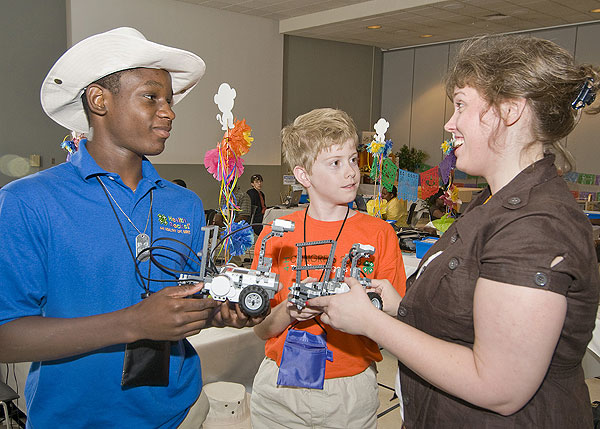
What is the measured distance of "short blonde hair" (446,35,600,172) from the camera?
0.88 m

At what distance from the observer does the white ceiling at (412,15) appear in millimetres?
7484

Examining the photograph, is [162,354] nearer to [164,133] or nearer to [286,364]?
[286,364]

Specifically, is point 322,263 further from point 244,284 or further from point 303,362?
point 244,284

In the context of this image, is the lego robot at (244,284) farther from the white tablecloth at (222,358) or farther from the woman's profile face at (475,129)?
the white tablecloth at (222,358)

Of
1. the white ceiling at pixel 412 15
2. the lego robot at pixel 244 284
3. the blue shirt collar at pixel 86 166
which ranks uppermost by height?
the white ceiling at pixel 412 15

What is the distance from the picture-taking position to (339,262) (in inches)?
59.7

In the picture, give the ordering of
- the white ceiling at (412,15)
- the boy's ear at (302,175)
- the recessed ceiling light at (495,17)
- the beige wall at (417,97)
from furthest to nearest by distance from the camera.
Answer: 1. the beige wall at (417,97)
2. the recessed ceiling light at (495,17)
3. the white ceiling at (412,15)
4. the boy's ear at (302,175)

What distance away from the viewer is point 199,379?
1.27m

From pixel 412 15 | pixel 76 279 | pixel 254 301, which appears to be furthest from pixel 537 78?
pixel 412 15

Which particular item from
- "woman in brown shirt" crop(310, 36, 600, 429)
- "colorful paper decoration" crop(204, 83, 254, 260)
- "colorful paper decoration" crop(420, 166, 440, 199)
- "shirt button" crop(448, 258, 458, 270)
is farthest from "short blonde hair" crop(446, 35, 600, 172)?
"colorful paper decoration" crop(420, 166, 440, 199)

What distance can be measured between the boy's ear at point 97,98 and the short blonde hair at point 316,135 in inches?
24.2

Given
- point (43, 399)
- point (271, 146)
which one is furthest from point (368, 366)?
point (271, 146)

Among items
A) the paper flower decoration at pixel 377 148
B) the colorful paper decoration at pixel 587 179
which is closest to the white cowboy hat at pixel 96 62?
the paper flower decoration at pixel 377 148

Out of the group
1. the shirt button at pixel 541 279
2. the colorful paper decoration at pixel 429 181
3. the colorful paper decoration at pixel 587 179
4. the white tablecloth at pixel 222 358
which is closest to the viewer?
the shirt button at pixel 541 279
